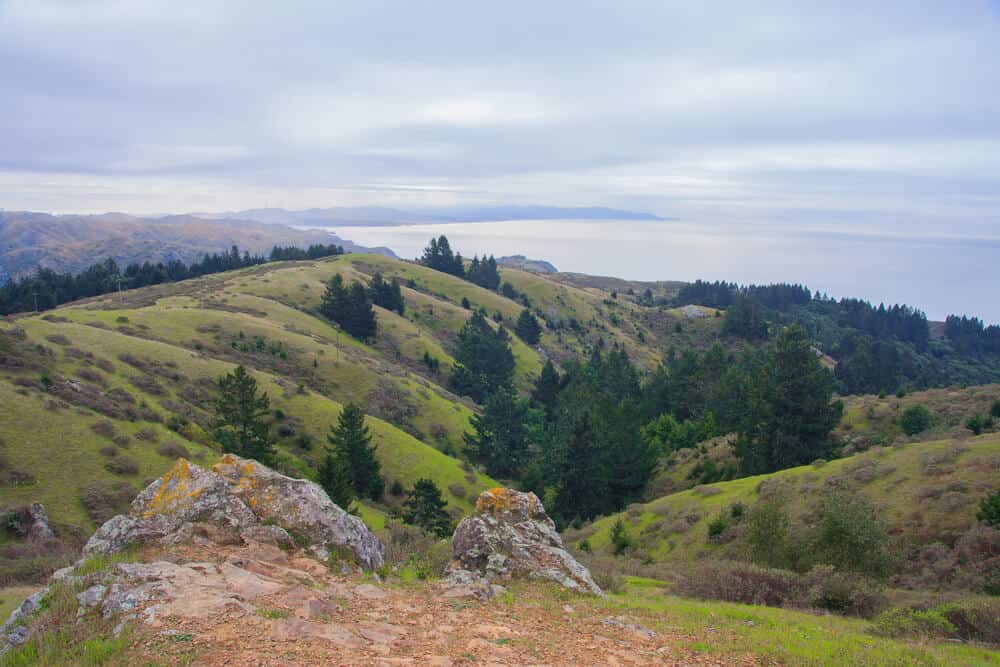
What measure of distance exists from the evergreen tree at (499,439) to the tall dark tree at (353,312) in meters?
27.3

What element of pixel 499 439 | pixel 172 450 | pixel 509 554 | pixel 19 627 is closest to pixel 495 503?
pixel 509 554

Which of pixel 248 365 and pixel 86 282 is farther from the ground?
pixel 86 282

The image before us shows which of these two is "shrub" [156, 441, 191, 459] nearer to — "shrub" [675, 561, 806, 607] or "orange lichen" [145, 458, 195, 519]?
"orange lichen" [145, 458, 195, 519]

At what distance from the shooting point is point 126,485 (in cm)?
2397

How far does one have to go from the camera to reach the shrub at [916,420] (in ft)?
114

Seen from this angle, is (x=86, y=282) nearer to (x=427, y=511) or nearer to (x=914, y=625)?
(x=427, y=511)

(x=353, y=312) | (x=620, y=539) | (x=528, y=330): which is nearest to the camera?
(x=620, y=539)

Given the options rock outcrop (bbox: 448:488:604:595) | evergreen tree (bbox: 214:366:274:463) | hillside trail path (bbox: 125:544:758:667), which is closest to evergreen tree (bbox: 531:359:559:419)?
evergreen tree (bbox: 214:366:274:463)

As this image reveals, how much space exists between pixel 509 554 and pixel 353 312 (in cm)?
6429

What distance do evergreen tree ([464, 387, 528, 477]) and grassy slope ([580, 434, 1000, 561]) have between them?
18767mm

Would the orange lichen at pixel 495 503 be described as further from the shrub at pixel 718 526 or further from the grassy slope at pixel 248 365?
the grassy slope at pixel 248 365

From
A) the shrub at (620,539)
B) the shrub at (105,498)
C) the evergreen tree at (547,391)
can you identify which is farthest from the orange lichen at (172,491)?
the evergreen tree at (547,391)

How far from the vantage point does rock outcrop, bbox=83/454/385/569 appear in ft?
36.9

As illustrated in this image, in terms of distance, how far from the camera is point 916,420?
115ft
